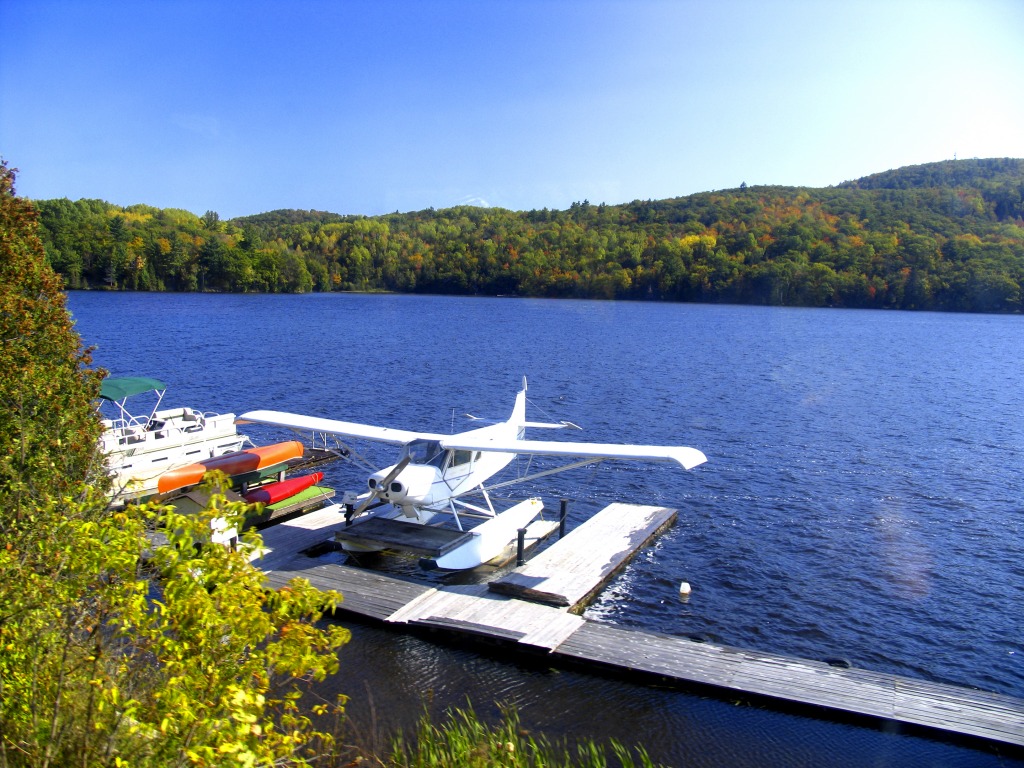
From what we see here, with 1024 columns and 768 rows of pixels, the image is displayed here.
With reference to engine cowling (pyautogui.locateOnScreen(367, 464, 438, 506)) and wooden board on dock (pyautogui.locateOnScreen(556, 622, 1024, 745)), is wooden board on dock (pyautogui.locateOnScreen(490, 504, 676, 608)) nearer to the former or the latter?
wooden board on dock (pyautogui.locateOnScreen(556, 622, 1024, 745))

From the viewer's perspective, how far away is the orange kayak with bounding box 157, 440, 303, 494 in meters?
15.8

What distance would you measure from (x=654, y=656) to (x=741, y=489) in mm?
11487

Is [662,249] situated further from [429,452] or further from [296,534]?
[296,534]

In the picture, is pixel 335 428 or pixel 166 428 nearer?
pixel 335 428

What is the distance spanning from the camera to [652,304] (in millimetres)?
123188

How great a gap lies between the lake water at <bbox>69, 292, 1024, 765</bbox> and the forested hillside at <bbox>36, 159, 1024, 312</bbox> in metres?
53.0

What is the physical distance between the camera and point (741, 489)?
21.2m

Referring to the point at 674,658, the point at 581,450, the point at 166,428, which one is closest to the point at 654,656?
the point at 674,658

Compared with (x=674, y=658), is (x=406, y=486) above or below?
above

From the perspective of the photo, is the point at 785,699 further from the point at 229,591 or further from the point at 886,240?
the point at 886,240

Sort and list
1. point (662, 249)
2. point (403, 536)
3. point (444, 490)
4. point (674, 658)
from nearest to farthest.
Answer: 1. point (674, 658)
2. point (403, 536)
3. point (444, 490)
4. point (662, 249)

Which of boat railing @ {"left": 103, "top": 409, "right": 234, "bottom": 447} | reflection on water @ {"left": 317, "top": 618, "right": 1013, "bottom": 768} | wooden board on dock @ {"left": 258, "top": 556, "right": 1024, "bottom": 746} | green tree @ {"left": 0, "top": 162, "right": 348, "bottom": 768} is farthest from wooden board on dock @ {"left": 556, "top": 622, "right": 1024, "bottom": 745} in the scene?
boat railing @ {"left": 103, "top": 409, "right": 234, "bottom": 447}

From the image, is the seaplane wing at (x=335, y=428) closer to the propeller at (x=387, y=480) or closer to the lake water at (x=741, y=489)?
the propeller at (x=387, y=480)

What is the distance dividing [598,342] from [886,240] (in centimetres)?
7401
